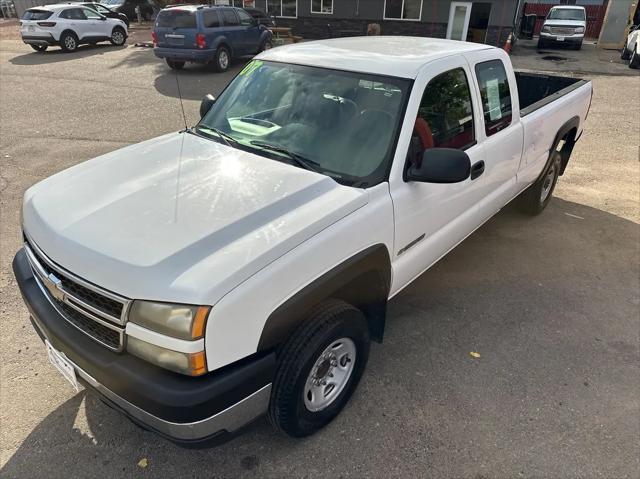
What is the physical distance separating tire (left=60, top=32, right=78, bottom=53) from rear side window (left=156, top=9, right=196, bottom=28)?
17.9 feet

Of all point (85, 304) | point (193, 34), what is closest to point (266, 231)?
→ point (85, 304)

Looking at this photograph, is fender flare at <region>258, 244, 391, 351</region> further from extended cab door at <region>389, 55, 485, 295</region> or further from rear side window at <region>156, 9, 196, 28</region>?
rear side window at <region>156, 9, 196, 28</region>

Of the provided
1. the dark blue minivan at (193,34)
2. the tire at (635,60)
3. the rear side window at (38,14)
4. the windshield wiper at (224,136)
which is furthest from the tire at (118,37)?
the tire at (635,60)

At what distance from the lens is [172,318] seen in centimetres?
180

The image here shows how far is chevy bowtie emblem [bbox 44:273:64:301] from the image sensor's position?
2117 mm

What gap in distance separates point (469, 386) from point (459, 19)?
21.1 m

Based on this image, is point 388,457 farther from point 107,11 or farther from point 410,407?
point 107,11

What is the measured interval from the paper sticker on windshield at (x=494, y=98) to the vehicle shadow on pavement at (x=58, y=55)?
1545 centimetres

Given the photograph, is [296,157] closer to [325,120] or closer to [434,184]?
[325,120]

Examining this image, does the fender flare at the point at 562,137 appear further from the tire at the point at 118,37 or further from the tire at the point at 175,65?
the tire at the point at 118,37

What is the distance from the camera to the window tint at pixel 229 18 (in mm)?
13781

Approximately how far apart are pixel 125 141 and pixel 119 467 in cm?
620

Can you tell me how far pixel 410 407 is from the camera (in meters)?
2.80

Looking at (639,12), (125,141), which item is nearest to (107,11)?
(125,141)
